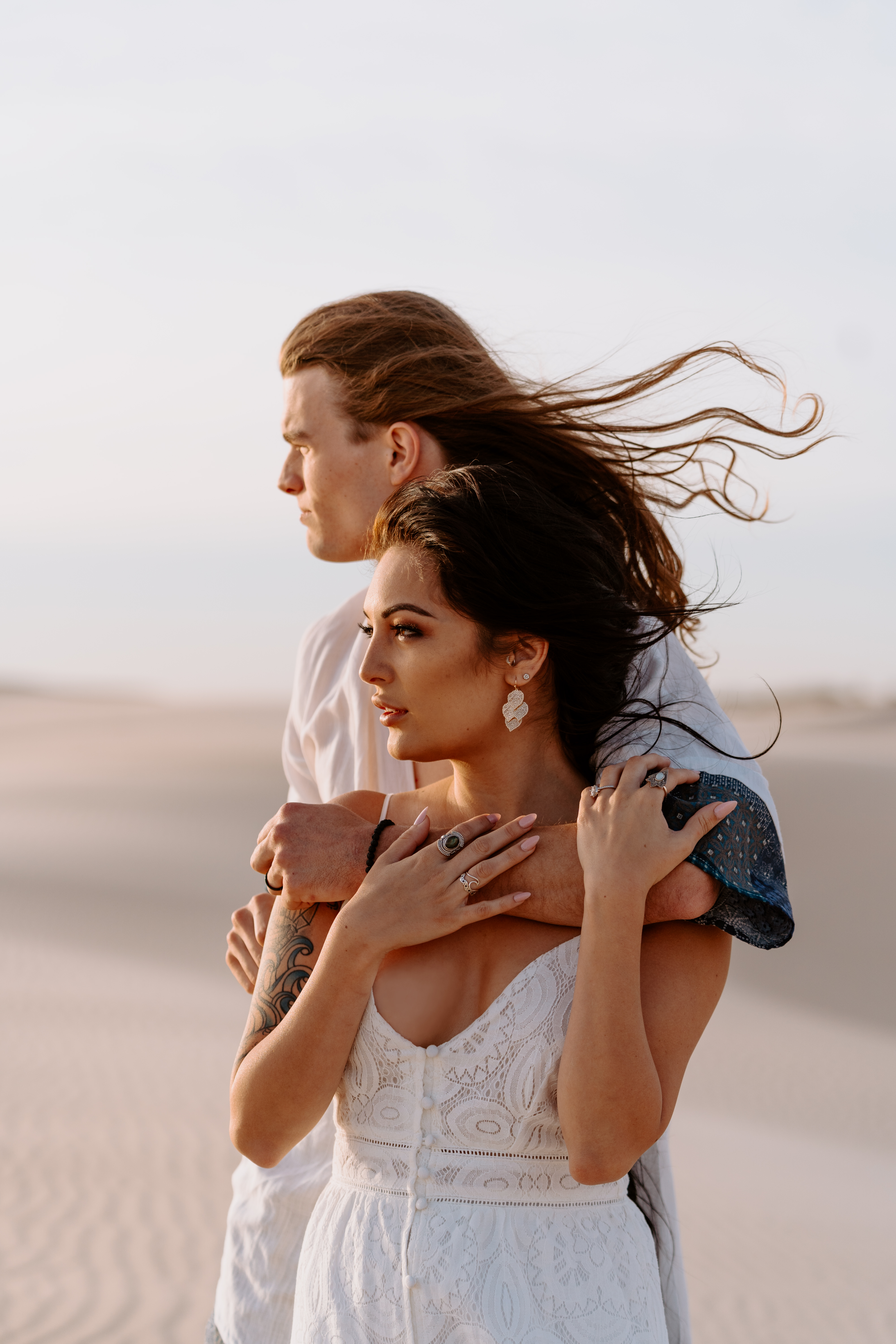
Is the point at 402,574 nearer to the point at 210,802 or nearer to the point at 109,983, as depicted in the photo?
the point at 109,983

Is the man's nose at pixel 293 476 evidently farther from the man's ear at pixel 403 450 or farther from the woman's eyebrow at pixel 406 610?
the woman's eyebrow at pixel 406 610

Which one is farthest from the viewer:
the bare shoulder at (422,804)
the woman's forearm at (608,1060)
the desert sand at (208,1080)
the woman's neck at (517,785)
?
the desert sand at (208,1080)

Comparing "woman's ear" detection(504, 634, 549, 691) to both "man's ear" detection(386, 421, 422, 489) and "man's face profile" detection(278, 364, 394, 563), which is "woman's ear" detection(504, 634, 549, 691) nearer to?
"man's ear" detection(386, 421, 422, 489)

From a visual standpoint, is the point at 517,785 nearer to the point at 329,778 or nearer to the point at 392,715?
the point at 392,715

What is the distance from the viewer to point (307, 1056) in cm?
253

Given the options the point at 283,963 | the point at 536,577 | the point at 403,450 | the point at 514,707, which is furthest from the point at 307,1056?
the point at 403,450

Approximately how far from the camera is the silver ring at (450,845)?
2656 mm

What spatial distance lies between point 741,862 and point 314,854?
2.77 feet

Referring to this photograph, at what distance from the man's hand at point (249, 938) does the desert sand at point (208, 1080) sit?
580cm

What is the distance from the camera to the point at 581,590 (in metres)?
2.87

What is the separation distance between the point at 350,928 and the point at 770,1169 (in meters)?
9.96

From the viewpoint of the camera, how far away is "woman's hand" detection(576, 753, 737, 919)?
2484 millimetres

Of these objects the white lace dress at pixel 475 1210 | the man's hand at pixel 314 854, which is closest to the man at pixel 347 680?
the man's hand at pixel 314 854

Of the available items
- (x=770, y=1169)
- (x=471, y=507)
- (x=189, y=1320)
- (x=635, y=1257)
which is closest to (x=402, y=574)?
(x=471, y=507)
